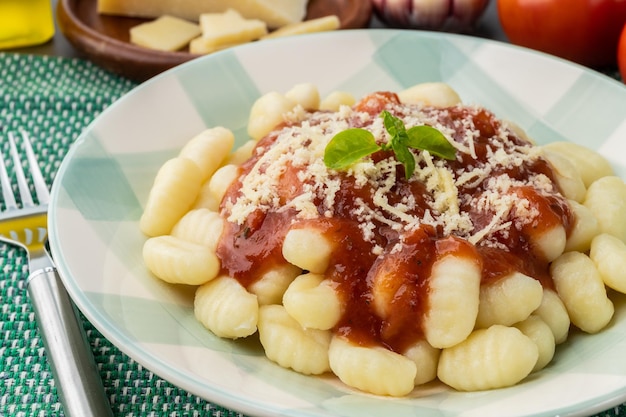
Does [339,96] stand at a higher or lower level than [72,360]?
higher

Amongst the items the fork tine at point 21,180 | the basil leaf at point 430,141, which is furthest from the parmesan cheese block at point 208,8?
the basil leaf at point 430,141

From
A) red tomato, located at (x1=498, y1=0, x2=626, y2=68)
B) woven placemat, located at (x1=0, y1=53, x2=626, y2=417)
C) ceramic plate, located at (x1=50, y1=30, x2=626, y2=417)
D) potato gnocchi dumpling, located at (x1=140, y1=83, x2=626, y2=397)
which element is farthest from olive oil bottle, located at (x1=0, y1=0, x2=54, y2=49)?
red tomato, located at (x1=498, y1=0, x2=626, y2=68)

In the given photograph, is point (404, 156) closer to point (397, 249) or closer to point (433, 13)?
point (397, 249)

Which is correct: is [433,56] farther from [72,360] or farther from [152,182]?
[72,360]

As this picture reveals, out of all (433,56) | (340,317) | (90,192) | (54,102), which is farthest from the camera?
(54,102)

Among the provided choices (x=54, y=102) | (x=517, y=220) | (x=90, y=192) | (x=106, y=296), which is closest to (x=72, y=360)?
(x=106, y=296)
